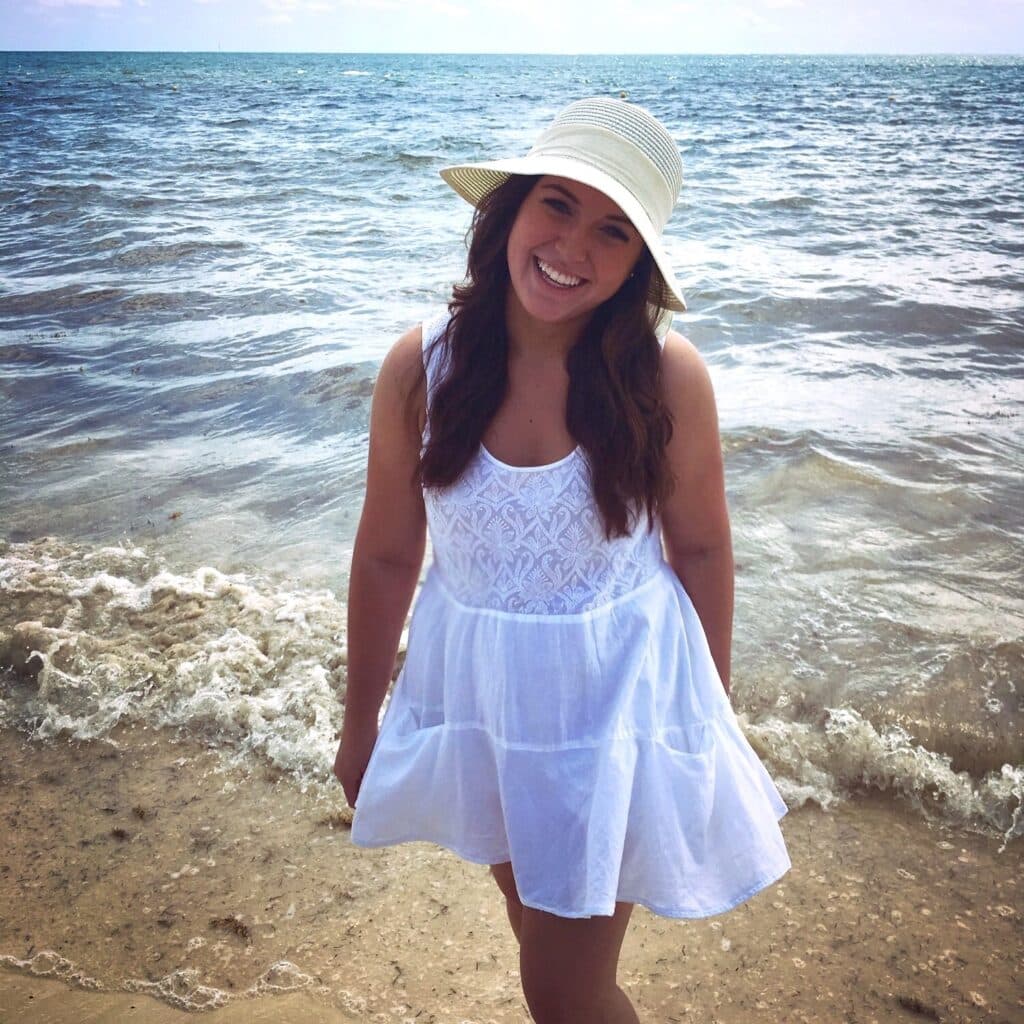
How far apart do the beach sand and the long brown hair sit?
4.62 feet

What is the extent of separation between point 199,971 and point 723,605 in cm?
171

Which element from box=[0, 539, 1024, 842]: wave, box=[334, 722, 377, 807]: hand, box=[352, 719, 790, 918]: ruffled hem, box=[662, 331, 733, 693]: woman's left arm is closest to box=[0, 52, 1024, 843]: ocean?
box=[0, 539, 1024, 842]: wave

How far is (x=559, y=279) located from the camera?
1767 mm

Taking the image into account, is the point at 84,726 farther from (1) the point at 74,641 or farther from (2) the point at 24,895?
(2) the point at 24,895

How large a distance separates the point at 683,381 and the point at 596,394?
0.19m

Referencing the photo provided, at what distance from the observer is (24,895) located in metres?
2.67

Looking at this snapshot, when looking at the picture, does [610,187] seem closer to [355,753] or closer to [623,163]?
[623,163]

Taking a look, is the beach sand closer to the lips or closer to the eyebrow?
the lips

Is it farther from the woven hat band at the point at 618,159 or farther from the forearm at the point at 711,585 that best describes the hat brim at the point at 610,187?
the forearm at the point at 711,585

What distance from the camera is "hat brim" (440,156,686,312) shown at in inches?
66.3

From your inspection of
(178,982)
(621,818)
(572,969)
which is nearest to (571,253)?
(621,818)

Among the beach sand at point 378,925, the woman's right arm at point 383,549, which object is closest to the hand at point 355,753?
the woman's right arm at point 383,549

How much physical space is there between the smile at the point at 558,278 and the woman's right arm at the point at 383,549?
298 millimetres

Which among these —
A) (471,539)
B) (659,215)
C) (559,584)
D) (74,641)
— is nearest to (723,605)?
(559,584)
